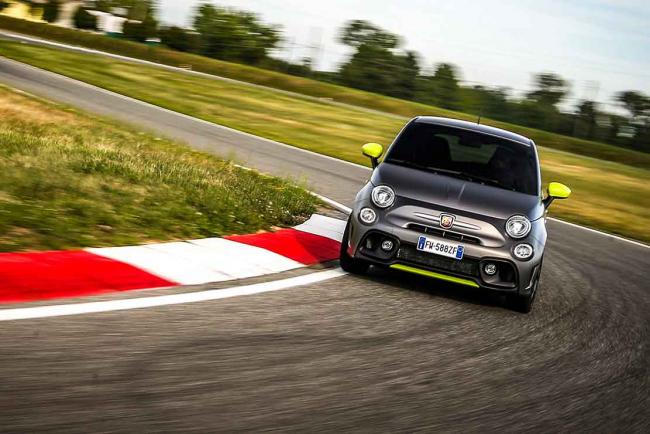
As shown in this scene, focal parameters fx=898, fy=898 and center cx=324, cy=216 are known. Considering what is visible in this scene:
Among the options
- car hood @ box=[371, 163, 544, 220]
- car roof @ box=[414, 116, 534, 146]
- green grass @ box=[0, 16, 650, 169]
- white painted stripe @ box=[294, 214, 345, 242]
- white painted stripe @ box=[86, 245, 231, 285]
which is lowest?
green grass @ box=[0, 16, 650, 169]

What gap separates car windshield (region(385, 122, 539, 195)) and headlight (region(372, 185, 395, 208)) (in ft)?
2.39

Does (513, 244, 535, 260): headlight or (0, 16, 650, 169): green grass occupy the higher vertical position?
(513, 244, 535, 260): headlight

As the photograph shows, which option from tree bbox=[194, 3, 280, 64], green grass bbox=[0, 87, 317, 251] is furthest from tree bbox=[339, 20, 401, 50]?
green grass bbox=[0, 87, 317, 251]

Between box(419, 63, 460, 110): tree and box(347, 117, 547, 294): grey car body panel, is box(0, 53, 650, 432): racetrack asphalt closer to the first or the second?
box(347, 117, 547, 294): grey car body panel

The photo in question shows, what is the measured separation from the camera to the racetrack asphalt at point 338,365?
3.86m

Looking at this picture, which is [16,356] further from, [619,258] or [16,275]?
[619,258]

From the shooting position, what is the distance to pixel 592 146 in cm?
3719

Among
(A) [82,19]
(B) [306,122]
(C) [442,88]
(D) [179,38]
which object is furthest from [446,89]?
(A) [82,19]

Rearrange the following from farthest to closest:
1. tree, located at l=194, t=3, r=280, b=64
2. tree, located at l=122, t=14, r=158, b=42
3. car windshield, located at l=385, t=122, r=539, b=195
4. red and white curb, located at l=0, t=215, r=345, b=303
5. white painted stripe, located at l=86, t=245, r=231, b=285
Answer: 1. tree, located at l=122, t=14, r=158, b=42
2. tree, located at l=194, t=3, r=280, b=64
3. car windshield, located at l=385, t=122, r=539, b=195
4. white painted stripe, located at l=86, t=245, r=231, b=285
5. red and white curb, located at l=0, t=215, r=345, b=303

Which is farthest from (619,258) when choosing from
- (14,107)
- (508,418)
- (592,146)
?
(592,146)

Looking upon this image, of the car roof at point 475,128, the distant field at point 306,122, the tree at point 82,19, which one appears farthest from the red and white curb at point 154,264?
the tree at point 82,19

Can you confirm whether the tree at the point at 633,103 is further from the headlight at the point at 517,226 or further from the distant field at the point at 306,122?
the headlight at the point at 517,226

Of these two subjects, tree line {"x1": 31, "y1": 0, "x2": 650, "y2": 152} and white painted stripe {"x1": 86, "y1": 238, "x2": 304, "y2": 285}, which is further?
tree line {"x1": 31, "y1": 0, "x2": 650, "y2": 152}

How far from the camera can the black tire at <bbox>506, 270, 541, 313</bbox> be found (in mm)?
7234
